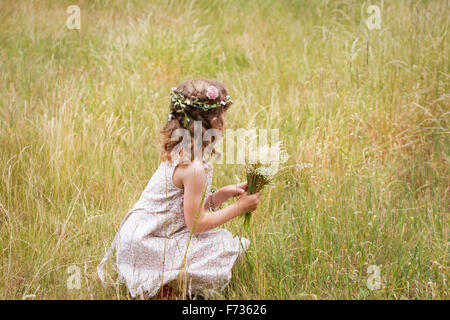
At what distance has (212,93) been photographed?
2154 mm

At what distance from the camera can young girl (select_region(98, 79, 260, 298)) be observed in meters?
2.14

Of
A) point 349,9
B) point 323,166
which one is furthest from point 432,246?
point 349,9

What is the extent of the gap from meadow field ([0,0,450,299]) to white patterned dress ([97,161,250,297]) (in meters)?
0.10

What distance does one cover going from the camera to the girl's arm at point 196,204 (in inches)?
83.6

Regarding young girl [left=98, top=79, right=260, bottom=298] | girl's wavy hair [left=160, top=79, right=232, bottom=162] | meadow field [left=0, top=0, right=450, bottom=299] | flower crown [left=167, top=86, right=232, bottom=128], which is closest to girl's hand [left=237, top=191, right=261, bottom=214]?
young girl [left=98, top=79, right=260, bottom=298]

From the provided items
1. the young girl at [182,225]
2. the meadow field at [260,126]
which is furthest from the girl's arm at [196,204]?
the meadow field at [260,126]

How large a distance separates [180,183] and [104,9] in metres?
4.09

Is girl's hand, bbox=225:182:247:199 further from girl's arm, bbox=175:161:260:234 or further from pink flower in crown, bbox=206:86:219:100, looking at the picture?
pink flower in crown, bbox=206:86:219:100

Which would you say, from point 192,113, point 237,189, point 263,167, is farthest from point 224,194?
point 192,113

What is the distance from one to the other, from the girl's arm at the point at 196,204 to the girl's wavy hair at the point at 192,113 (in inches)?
2.9

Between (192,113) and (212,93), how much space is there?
0.14 m

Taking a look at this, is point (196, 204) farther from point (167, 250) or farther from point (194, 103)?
point (194, 103)

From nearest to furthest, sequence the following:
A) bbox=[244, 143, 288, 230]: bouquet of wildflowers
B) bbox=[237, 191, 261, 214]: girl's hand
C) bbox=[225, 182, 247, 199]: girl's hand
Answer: bbox=[244, 143, 288, 230]: bouquet of wildflowers
bbox=[237, 191, 261, 214]: girl's hand
bbox=[225, 182, 247, 199]: girl's hand

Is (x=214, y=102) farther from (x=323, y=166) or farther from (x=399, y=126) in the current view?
(x=399, y=126)
